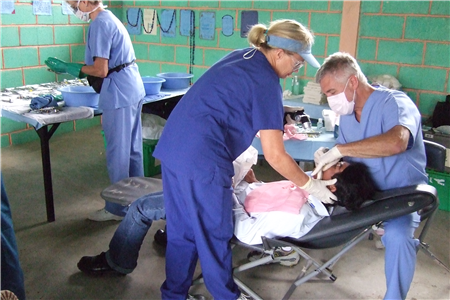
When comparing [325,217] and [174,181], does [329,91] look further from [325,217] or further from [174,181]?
[174,181]

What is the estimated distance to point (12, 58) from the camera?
13.7ft

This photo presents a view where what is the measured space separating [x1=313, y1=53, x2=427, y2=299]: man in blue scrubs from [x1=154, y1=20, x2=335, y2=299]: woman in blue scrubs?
10.8 inches

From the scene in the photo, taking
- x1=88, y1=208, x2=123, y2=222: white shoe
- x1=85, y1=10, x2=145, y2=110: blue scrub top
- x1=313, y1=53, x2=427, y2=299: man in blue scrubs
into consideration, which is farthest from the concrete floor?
x1=85, y1=10, x2=145, y2=110: blue scrub top

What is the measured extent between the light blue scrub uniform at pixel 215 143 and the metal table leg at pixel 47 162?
119 centimetres

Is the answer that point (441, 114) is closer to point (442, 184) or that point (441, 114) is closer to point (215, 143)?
point (442, 184)

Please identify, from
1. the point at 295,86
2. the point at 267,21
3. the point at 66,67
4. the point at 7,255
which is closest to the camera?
the point at 7,255

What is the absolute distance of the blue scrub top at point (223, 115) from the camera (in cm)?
166

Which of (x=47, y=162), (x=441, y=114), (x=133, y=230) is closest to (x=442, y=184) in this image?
(x=441, y=114)

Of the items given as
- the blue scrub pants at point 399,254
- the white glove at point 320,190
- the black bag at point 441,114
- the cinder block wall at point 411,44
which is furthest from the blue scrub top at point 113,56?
the black bag at point 441,114

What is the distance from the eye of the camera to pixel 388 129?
1.91 m

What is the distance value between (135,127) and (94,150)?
1.48m

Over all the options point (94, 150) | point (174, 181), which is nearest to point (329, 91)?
point (174, 181)

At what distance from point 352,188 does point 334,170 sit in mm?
171

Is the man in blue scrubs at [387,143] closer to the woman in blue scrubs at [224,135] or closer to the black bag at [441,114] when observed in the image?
the woman in blue scrubs at [224,135]
